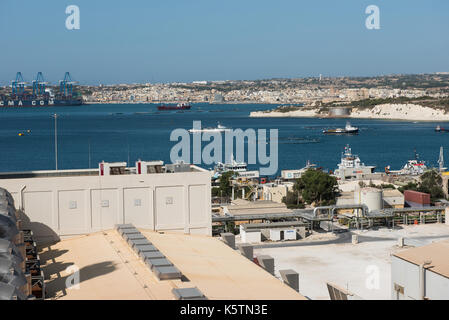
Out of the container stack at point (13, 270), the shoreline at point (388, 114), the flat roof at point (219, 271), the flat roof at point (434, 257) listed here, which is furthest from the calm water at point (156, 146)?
the container stack at point (13, 270)

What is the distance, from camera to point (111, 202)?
1097 centimetres

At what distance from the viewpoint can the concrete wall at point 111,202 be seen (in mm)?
10617

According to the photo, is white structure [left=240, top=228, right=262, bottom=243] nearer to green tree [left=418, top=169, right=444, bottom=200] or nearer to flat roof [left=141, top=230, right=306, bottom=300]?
flat roof [left=141, top=230, right=306, bottom=300]

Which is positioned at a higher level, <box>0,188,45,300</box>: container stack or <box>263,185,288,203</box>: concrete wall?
<box>0,188,45,300</box>: container stack

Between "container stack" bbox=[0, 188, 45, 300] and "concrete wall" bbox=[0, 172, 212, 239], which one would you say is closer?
"container stack" bbox=[0, 188, 45, 300]

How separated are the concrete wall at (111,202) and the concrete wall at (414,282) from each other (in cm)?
336

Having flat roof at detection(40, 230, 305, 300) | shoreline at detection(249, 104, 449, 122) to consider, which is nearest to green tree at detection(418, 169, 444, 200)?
flat roof at detection(40, 230, 305, 300)

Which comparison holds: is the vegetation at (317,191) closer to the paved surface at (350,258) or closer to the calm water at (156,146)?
the paved surface at (350,258)

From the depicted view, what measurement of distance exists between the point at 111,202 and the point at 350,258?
7.95 m

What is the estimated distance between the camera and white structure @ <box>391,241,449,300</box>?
965cm

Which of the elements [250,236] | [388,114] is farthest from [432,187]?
[388,114]
